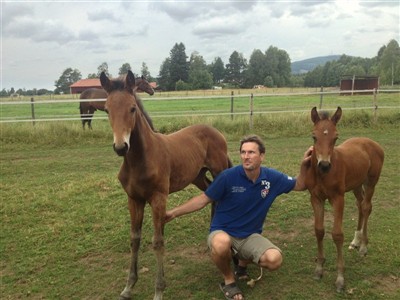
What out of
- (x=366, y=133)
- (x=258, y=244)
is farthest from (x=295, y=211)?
(x=366, y=133)

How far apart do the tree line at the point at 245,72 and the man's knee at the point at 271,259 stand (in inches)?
1966

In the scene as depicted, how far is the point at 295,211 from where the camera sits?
18.0 feet

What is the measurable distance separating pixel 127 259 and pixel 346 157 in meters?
2.77

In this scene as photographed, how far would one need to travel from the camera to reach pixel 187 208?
340cm

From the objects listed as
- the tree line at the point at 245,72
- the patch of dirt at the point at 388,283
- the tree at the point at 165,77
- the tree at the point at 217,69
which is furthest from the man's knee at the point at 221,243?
the tree at the point at 217,69

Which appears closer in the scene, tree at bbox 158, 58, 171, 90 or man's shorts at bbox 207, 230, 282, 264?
man's shorts at bbox 207, 230, 282, 264

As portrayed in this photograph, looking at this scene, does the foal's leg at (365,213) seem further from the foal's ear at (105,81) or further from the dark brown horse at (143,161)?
the foal's ear at (105,81)

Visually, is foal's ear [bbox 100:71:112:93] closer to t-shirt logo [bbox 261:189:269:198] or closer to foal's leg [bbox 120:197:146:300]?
foal's leg [bbox 120:197:146:300]

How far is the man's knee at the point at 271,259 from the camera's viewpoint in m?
3.28

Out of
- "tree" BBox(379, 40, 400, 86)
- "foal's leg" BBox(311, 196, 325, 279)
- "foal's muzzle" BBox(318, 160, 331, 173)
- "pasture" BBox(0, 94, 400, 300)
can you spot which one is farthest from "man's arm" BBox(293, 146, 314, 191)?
"tree" BBox(379, 40, 400, 86)

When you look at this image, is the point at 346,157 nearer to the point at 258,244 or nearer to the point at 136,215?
the point at 258,244

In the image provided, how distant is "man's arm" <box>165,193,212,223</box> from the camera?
3.33 m

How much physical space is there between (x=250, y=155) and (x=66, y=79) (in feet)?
264

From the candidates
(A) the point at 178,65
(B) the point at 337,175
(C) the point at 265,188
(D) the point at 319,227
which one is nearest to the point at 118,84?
(C) the point at 265,188
